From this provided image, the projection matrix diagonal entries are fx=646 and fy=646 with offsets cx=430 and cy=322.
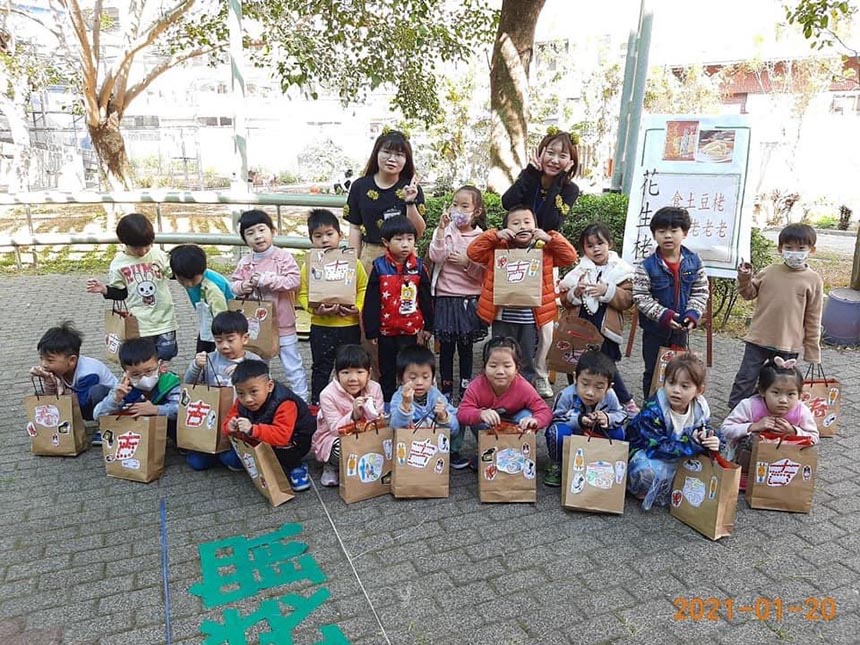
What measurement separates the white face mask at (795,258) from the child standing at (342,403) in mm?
2690

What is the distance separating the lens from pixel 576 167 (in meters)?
4.45

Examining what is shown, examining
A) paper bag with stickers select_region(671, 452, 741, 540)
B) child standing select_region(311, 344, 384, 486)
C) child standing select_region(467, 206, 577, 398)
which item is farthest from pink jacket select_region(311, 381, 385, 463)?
paper bag with stickers select_region(671, 452, 741, 540)

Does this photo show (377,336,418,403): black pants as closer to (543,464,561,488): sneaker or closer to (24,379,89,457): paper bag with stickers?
(543,464,561,488): sneaker

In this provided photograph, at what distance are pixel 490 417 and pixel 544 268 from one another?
125 cm

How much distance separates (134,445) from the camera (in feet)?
12.0

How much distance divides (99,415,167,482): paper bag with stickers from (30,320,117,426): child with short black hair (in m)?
0.51

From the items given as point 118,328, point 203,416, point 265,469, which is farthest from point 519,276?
point 118,328

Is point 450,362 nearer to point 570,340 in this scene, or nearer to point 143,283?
point 570,340

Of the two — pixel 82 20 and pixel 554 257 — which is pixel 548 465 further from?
pixel 82 20

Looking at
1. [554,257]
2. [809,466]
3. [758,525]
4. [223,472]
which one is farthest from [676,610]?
[223,472]

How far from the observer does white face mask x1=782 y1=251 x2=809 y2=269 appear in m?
3.99

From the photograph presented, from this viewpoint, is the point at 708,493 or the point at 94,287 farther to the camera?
the point at 94,287

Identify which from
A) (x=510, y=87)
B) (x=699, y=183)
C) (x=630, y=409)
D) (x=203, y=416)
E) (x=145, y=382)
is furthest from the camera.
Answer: (x=510, y=87)

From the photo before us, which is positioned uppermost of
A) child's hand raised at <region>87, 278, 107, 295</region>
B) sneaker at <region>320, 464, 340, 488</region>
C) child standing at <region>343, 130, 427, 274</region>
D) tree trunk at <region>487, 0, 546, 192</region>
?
tree trunk at <region>487, 0, 546, 192</region>
